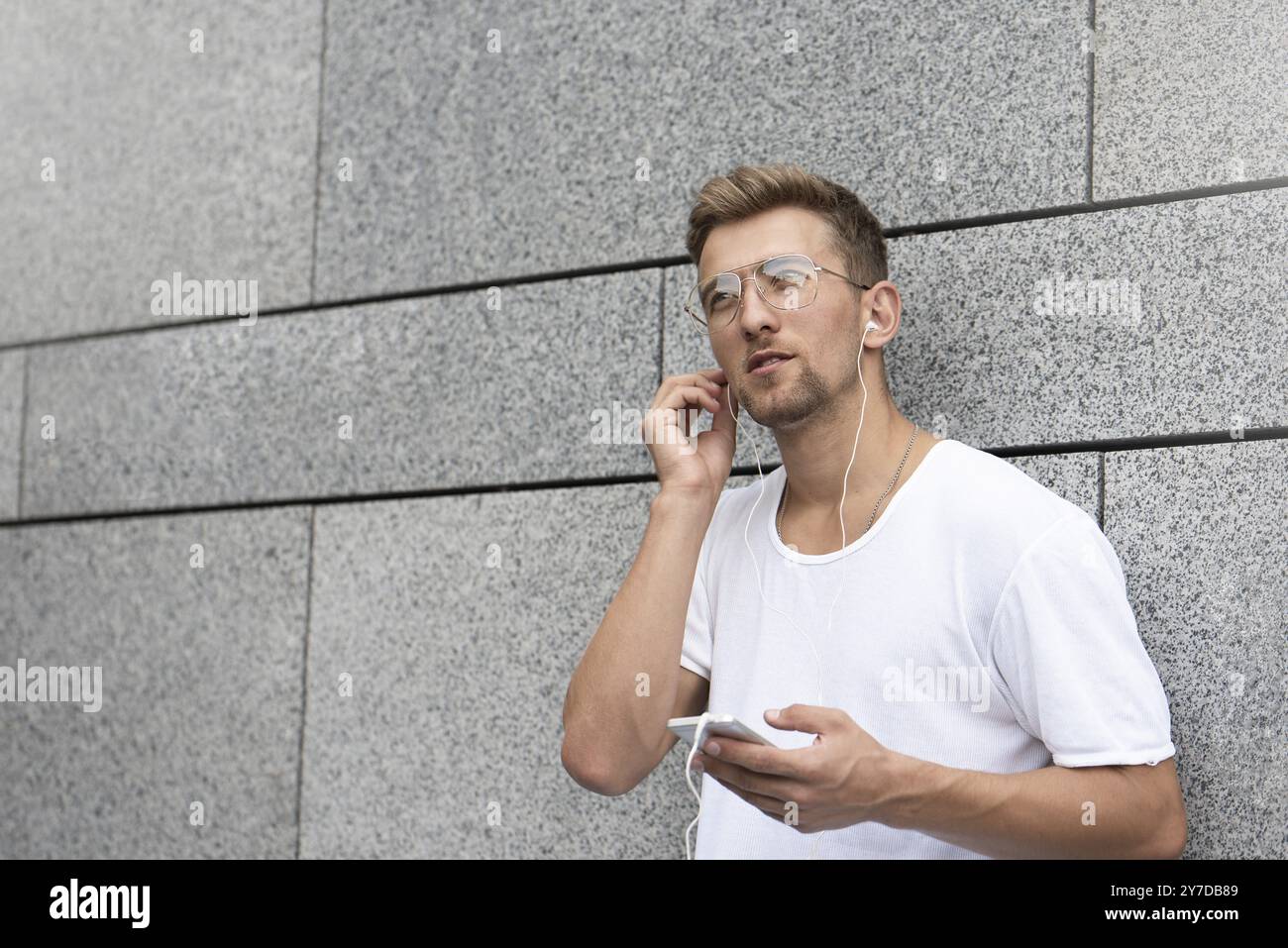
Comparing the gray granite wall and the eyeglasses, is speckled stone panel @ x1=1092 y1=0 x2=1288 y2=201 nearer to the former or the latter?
the gray granite wall

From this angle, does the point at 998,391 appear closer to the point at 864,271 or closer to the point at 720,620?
the point at 864,271

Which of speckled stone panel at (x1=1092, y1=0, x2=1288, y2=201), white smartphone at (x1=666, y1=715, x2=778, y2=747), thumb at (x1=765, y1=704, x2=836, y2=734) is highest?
speckled stone panel at (x1=1092, y1=0, x2=1288, y2=201)

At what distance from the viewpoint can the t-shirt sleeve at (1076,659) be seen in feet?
8.36

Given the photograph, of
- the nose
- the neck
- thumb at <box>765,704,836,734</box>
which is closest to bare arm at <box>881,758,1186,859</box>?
thumb at <box>765,704,836,734</box>

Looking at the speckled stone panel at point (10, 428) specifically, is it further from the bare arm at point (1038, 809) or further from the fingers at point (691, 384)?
the bare arm at point (1038, 809)

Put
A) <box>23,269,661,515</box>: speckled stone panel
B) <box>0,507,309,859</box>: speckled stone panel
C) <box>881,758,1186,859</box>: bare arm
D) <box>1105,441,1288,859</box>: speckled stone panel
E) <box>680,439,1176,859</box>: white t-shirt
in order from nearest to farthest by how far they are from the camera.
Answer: <box>881,758,1186,859</box>: bare arm → <box>680,439,1176,859</box>: white t-shirt → <box>1105,441,1288,859</box>: speckled stone panel → <box>23,269,661,515</box>: speckled stone panel → <box>0,507,309,859</box>: speckled stone panel

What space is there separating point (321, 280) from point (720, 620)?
1.94 m

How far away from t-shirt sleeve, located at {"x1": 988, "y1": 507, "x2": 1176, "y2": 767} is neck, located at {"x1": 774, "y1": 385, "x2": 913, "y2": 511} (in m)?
0.43

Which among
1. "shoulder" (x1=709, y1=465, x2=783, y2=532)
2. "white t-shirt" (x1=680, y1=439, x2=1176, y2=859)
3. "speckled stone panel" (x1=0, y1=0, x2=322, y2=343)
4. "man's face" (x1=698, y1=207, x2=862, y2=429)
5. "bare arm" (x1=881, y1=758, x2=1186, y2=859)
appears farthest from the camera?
"speckled stone panel" (x1=0, y1=0, x2=322, y2=343)

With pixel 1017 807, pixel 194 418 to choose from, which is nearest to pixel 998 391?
pixel 1017 807

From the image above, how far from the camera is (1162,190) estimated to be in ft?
10.4

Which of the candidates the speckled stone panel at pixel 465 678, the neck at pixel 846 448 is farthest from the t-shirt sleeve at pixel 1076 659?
the speckled stone panel at pixel 465 678

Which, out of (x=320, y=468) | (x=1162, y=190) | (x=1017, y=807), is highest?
(x=1162, y=190)

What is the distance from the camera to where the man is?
251cm
